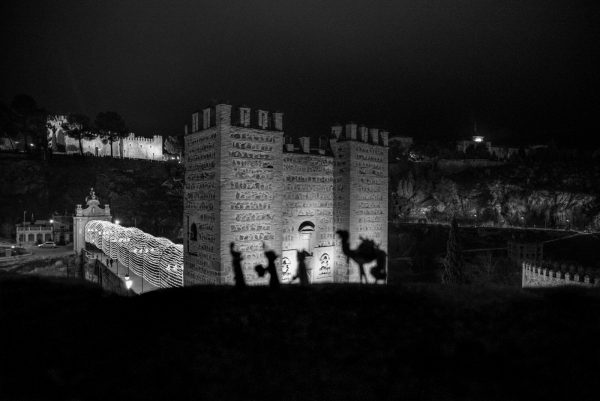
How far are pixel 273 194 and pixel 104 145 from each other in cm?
5765

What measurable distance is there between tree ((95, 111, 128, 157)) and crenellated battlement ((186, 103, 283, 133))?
1954 inches

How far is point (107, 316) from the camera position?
8820 millimetres

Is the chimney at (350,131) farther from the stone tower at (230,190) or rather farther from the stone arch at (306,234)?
the stone arch at (306,234)

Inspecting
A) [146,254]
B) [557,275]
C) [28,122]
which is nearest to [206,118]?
[146,254]

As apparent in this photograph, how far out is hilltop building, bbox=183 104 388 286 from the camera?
1905cm

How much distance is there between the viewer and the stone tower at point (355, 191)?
78.5ft

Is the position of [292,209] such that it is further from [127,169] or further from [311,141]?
[127,169]

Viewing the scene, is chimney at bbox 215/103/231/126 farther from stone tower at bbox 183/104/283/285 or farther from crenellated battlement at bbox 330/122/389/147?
crenellated battlement at bbox 330/122/389/147

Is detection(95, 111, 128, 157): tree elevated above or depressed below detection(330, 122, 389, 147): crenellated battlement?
above

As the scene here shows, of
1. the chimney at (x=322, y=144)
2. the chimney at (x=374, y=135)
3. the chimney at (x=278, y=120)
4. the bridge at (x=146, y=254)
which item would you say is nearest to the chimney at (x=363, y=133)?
the chimney at (x=374, y=135)

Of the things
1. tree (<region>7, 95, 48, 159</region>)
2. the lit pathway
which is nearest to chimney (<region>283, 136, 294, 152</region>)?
the lit pathway

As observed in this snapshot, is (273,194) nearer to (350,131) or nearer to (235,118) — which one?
(235,118)

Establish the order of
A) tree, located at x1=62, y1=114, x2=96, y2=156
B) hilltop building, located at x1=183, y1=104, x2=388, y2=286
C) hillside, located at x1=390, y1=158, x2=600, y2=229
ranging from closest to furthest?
hilltop building, located at x1=183, y1=104, x2=388, y2=286 < hillside, located at x1=390, y1=158, x2=600, y2=229 < tree, located at x1=62, y1=114, x2=96, y2=156

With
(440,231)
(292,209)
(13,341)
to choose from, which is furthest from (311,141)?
(440,231)
